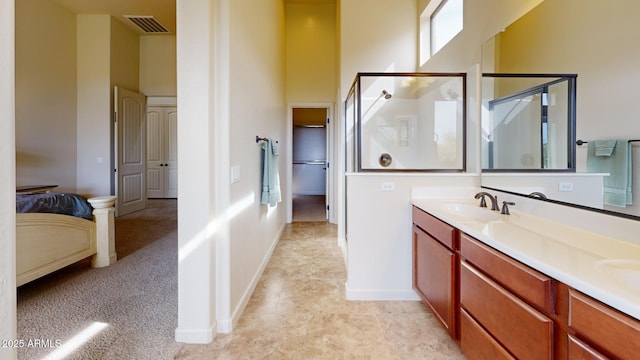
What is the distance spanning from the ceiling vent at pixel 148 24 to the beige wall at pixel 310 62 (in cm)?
246

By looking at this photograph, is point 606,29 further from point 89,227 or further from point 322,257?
point 89,227

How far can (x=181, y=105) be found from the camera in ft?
5.81

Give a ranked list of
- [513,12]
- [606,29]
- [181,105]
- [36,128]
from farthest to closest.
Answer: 1. [36,128]
2. [513,12]
3. [181,105]
4. [606,29]

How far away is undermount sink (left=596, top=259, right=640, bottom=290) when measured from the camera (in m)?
0.91

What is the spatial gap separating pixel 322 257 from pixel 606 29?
2995 mm

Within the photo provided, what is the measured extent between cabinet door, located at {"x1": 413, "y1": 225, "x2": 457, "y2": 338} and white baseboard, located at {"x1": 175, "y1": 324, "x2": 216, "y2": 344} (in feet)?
4.71

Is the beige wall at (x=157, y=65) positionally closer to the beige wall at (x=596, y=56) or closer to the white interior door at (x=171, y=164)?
the white interior door at (x=171, y=164)

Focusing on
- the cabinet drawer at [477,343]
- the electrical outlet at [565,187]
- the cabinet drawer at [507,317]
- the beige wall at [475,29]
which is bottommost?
the cabinet drawer at [477,343]

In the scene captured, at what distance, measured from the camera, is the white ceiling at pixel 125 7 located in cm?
475

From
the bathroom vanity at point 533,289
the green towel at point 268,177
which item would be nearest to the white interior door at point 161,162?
the green towel at point 268,177

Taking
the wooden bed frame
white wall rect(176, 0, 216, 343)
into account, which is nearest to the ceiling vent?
the wooden bed frame

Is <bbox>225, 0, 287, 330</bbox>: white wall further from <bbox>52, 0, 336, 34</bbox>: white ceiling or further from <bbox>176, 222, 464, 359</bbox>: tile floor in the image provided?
<bbox>52, 0, 336, 34</bbox>: white ceiling

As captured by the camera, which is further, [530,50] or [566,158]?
[530,50]

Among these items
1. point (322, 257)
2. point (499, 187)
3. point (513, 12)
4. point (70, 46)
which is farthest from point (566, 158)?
point (70, 46)
